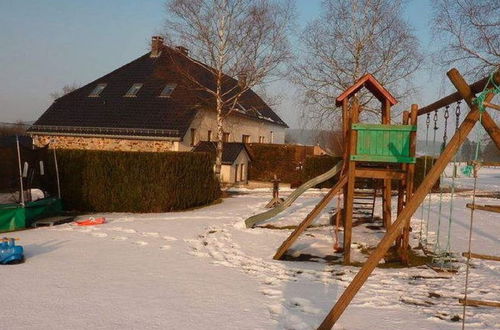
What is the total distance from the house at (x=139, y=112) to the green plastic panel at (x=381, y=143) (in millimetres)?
13056

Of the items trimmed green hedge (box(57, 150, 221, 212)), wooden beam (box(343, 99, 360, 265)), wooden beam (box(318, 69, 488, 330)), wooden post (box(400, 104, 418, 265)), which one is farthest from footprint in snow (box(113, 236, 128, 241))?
wooden beam (box(318, 69, 488, 330))

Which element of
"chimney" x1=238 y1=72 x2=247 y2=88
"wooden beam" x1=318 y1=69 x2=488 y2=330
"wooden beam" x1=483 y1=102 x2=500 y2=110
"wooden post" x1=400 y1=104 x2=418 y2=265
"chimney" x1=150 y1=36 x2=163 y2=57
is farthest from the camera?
"chimney" x1=150 y1=36 x2=163 y2=57

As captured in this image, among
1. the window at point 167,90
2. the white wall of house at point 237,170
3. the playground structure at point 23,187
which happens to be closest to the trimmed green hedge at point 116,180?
the playground structure at point 23,187

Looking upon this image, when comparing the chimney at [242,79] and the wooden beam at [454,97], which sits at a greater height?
the chimney at [242,79]

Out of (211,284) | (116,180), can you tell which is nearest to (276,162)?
(116,180)

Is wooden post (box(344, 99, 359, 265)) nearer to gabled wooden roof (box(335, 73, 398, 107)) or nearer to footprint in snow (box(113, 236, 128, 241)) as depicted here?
gabled wooden roof (box(335, 73, 398, 107))

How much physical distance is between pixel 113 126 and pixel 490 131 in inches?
913

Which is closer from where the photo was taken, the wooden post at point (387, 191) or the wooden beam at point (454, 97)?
the wooden beam at point (454, 97)

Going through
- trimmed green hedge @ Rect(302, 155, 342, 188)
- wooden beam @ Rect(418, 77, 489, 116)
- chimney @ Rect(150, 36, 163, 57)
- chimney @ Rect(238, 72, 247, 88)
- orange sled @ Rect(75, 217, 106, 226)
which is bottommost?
orange sled @ Rect(75, 217, 106, 226)

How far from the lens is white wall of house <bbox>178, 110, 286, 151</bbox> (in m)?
25.9

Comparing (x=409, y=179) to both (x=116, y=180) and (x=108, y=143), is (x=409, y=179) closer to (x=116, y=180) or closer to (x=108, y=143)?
(x=116, y=180)

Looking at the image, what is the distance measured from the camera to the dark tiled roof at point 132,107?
2405 centimetres

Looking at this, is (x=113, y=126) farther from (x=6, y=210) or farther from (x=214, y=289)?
(x=214, y=289)

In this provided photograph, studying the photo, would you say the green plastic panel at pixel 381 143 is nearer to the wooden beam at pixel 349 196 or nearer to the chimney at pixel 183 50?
the wooden beam at pixel 349 196
